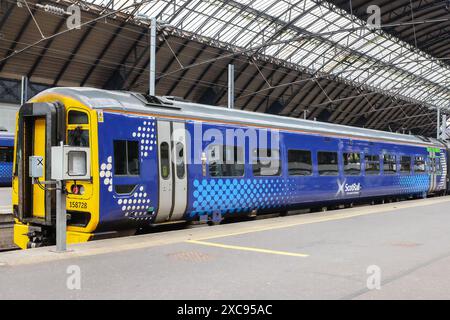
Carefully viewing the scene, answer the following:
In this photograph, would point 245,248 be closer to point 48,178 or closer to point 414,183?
point 48,178

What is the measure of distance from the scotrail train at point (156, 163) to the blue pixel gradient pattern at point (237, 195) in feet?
0.08

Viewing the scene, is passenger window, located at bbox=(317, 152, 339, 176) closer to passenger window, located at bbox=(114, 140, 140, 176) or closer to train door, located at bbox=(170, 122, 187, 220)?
train door, located at bbox=(170, 122, 187, 220)

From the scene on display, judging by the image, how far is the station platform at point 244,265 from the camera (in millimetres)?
5883

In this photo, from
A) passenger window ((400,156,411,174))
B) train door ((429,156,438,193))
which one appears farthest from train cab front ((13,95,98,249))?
train door ((429,156,438,193))

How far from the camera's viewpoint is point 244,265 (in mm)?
7359

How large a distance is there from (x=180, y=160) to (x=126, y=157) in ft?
4.65

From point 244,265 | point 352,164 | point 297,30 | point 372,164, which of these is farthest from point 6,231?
point 297,30

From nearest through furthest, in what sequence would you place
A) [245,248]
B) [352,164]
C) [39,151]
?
[245,248] → [39,151] → [352,164]

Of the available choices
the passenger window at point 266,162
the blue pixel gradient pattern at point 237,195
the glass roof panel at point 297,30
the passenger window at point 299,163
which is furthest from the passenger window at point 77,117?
the glass roof panel at point 297,30

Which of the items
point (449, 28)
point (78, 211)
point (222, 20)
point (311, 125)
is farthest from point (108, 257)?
point (449, 28)

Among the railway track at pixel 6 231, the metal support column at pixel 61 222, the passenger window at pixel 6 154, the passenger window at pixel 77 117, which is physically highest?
the passenger window at pixel 6 154

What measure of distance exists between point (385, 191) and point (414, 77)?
37159mm

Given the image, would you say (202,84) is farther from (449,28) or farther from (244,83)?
(449,28)

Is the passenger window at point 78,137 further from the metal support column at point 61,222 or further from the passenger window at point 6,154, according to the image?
the passenger window at point 6,154
